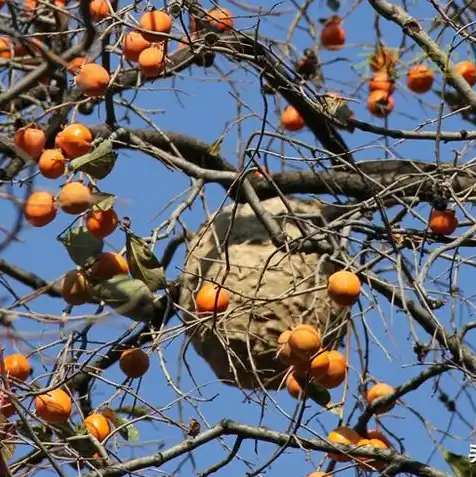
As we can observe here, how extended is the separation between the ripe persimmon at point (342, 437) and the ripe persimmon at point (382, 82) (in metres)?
1.46

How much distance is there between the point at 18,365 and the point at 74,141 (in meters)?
0.61

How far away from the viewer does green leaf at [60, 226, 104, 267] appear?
3.29 meters

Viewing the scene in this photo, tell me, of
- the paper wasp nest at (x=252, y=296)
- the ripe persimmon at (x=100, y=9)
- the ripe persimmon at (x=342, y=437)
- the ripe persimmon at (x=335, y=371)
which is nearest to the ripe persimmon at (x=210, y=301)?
the paper wasp nest at (x=252, y=296)

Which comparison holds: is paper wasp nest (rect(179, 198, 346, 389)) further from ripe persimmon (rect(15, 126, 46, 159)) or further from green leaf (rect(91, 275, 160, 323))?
ripe persimmon (rect(15, 126, 46, 159))

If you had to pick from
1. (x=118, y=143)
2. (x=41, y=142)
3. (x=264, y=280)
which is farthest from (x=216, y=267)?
(x=41, y=142)

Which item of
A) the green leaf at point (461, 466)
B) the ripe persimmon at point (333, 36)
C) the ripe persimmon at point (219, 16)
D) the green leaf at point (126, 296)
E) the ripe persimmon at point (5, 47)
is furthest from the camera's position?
the ripe persimmon at point (333, 36)

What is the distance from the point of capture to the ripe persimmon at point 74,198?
10.6 feet

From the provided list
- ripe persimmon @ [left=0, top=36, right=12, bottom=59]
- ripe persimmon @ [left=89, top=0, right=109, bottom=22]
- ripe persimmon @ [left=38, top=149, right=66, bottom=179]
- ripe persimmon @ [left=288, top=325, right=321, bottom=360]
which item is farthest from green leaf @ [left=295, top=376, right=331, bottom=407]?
ripe persimmon @ [left=0, top=36, right=12, bottom=59]

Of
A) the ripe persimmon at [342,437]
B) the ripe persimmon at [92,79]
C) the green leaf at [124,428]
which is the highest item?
the ripe persimmon at [92,79]

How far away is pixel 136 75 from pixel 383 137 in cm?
96

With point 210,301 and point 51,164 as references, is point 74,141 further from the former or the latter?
point 210,301

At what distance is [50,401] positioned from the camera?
3084mm

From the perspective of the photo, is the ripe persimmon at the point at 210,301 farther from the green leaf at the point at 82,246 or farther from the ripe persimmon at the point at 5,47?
the ripe persimmon at the point at 5,47

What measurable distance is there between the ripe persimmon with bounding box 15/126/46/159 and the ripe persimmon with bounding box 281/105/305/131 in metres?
1.13
